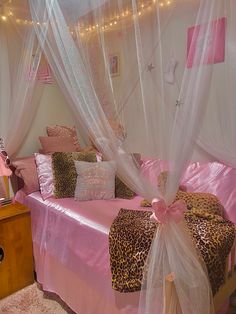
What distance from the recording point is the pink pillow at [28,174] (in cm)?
242

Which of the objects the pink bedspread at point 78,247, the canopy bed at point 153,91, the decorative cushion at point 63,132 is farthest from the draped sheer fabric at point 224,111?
the decorative cushion at point 63,132

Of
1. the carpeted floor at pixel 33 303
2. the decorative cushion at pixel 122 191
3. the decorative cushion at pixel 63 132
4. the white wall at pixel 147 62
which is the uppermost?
the white wall at pixel 147 62

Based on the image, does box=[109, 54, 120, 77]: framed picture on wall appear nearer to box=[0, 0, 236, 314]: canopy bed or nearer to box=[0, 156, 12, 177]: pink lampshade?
box=[0, 0, 236, 314]: canopy bed

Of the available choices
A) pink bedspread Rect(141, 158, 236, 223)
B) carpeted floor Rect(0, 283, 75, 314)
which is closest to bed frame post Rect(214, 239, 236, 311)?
pink bedspread Rect(141, 158, 236, 223)

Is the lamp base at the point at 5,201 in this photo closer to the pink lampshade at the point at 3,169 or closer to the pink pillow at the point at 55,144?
the pink lampshade at the point at 3,169

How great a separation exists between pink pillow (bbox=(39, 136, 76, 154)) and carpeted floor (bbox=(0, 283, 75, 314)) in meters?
1.25

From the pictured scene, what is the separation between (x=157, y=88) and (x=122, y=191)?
Answer: 1.23 metres

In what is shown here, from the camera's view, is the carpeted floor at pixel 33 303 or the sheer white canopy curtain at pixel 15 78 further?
the sheer white canopy curtain at pixel 15 78

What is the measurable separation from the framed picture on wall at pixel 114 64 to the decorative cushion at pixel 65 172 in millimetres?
1041

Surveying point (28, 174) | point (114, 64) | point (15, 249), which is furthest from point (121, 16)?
point (15, 249)

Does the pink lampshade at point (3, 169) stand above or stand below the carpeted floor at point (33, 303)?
above

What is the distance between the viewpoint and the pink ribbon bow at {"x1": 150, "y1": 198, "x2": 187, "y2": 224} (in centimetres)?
128

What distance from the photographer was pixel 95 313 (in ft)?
5.47

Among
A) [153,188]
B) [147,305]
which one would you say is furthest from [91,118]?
[147,305]
